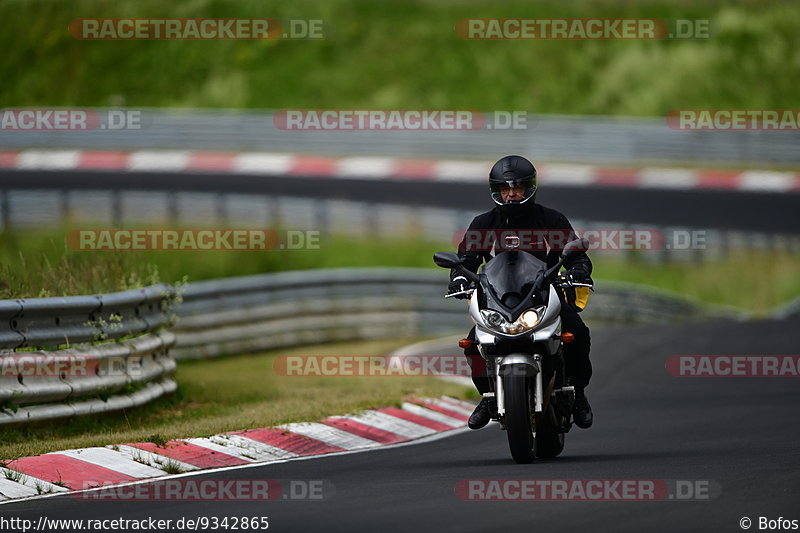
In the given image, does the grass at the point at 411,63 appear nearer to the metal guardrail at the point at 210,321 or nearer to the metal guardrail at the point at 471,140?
the metal guardrail at the point at 471,140

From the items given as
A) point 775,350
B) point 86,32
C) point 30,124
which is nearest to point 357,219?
point 30,124

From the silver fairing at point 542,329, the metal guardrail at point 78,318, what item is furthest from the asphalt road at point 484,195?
the silver fairing at point 542,329

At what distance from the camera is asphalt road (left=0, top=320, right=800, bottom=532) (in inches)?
279

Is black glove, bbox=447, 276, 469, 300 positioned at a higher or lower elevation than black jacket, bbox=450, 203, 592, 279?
lower

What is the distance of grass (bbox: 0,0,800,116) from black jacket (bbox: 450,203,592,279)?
32292mm

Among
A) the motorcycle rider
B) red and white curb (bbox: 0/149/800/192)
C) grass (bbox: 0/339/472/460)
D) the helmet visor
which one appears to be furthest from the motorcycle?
red and white curb (bbox: 0/149/800/192)

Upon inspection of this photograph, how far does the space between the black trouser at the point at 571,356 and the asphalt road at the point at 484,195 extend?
73.3 ft

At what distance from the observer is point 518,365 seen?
28.9 ft

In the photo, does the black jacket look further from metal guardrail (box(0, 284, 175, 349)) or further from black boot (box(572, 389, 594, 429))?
metal guardrail (box(0, 284, 175, 349))

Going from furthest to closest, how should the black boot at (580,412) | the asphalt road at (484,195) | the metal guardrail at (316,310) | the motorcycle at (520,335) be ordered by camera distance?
the asphalt road at (484,195), the metal guardrail at (316,310), the black boot at (580,412), the motorcycle at (520,335)

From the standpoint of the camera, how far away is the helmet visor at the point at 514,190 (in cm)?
945

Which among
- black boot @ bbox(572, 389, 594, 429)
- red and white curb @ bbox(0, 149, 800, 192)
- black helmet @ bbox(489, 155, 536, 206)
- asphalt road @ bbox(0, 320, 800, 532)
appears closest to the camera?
asphalt road @ bbox(0, 320, 800, 532)

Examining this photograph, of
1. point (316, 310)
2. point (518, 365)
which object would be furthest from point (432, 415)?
point (316, 310)

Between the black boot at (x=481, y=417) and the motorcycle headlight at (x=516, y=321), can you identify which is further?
the black boot at (x=481, y=417)
